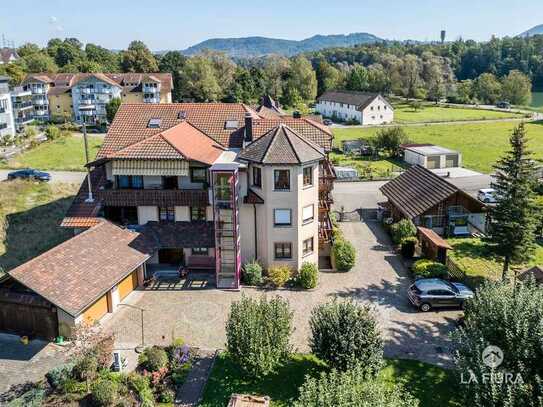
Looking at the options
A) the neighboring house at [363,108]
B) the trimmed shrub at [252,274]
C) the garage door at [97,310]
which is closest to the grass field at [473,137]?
the neighboring house at [363,108]

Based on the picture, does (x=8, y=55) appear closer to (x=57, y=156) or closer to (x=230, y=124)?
(x=57, y=156)

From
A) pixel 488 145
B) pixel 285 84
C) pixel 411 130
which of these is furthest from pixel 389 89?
pixel 488 145

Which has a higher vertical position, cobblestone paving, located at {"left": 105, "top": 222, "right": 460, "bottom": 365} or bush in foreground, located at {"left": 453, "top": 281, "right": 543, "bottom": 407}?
bush in foreground, located at {"left": 453, "top": 281, "right": 543, "bottom": 407}

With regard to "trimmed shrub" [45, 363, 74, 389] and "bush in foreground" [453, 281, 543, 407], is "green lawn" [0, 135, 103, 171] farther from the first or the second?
"bush in foreground" [453, 281, 543, 407]

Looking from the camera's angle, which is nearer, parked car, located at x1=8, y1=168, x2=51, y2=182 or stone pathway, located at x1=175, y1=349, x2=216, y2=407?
stone pathway, located at x1=175, y1=349, x2=216, y2=407

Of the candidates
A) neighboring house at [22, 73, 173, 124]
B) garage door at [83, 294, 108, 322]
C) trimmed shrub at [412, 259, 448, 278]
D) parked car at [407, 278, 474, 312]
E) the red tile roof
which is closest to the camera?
the red tile roof

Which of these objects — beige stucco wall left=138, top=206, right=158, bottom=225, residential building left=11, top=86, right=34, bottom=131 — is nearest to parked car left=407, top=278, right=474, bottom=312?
beige stucco wall left=138, top=206, right=158, bottom=225

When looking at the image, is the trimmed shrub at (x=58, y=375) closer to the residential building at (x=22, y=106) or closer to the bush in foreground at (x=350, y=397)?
the bush in foreground at (x=350, y=397)

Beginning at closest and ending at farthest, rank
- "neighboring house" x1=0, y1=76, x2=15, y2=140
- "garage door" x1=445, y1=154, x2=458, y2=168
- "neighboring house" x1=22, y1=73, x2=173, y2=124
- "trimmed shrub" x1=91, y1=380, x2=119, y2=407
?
1. "trimmed shrub" x1=91, y1=380, x2=119, y2=407
2. "garage door" x1=445, y1=154, x2=458, y2=168
3. "neighboring house" x1=0, y1=76, x2=15, y2=140
4. "neighboring house" x1=22, y1=73, x2=173, y2=124
